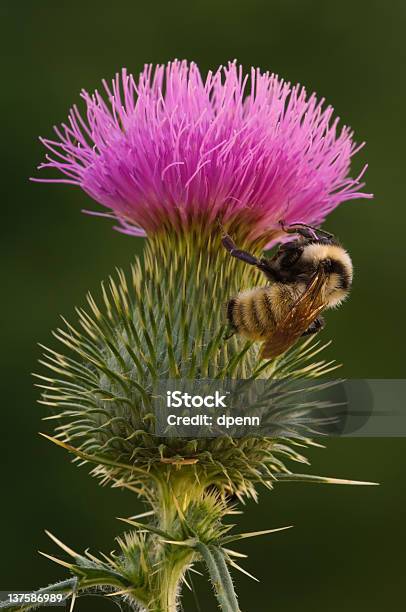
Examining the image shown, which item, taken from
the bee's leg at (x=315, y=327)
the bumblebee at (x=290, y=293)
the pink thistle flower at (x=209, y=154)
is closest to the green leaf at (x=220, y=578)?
the bumblebee at (x=290, y=293)

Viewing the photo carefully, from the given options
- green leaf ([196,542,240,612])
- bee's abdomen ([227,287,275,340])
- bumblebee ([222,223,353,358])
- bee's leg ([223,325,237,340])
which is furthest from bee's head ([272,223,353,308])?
green leaf ([196,542,240,612])

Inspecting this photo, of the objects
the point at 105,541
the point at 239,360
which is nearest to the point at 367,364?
the point at 105,541

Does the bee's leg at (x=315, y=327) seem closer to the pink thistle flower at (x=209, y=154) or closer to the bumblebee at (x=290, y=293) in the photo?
Result: the bumblebee at (x=290, y=293)

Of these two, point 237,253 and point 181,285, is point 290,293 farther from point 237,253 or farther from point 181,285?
point 181,285

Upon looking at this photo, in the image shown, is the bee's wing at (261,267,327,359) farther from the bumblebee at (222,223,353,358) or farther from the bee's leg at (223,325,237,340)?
the bee's leg at (223,325,237,340)

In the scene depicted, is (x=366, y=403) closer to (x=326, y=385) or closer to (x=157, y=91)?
(x=326, y=385)
